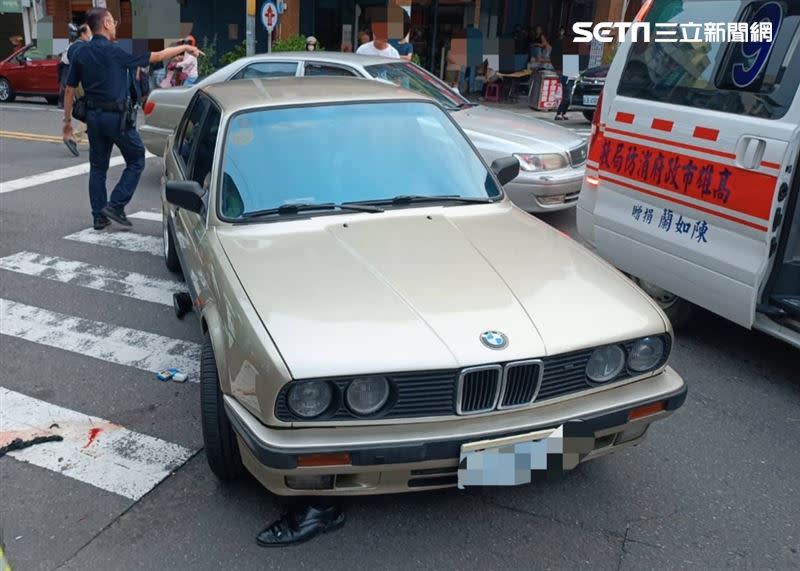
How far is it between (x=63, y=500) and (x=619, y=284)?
2619mm

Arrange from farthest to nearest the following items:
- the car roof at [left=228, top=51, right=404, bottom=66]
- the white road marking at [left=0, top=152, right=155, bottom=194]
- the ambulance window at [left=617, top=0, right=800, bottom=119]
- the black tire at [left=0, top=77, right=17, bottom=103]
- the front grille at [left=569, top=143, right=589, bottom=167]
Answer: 1. the black tire at [left=0, top=77, right=17, bottom=103]
2. the white road marking at [left=0, top=152, right=155, bottom=194]
3. the car roof at [left=228, top=51, right=404, bottom=66]
4. the front grille at [left=569, top=143, right=589, bottom=167]
5. the ambulance window at [left=617, top=0, right=800, bottom=119]

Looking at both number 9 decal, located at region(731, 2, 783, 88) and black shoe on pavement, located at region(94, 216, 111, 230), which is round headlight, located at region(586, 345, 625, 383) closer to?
number 9 decal, located at region(731, 2, 783, 88)

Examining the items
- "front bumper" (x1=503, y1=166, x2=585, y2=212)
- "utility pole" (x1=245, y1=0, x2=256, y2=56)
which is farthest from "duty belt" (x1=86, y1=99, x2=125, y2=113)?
"utility pole" (x1=245, y1=0, x2=256, y2=56)

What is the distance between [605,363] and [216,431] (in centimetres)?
162

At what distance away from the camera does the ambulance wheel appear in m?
4.70

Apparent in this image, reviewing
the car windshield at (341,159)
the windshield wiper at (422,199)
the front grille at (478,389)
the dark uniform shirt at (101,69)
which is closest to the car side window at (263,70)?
the dark uniform shirt at (101,69)

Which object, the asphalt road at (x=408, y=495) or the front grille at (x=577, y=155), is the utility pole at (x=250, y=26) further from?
the asphalt road at (x=408, y=495)

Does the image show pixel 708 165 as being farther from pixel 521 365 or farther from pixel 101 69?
pixel 101 69

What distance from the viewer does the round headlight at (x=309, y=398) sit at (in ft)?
8.06

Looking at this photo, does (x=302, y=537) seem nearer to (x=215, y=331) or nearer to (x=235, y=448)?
(x=235, y=448)

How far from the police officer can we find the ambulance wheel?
15.4ft

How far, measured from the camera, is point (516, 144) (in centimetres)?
667

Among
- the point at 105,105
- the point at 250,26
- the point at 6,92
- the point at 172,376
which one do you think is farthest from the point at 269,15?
the point at 172,376

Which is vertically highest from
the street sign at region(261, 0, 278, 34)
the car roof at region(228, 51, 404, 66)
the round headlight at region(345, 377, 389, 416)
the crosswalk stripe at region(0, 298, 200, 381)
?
the street sign at region(261, 0, 278, 34)
